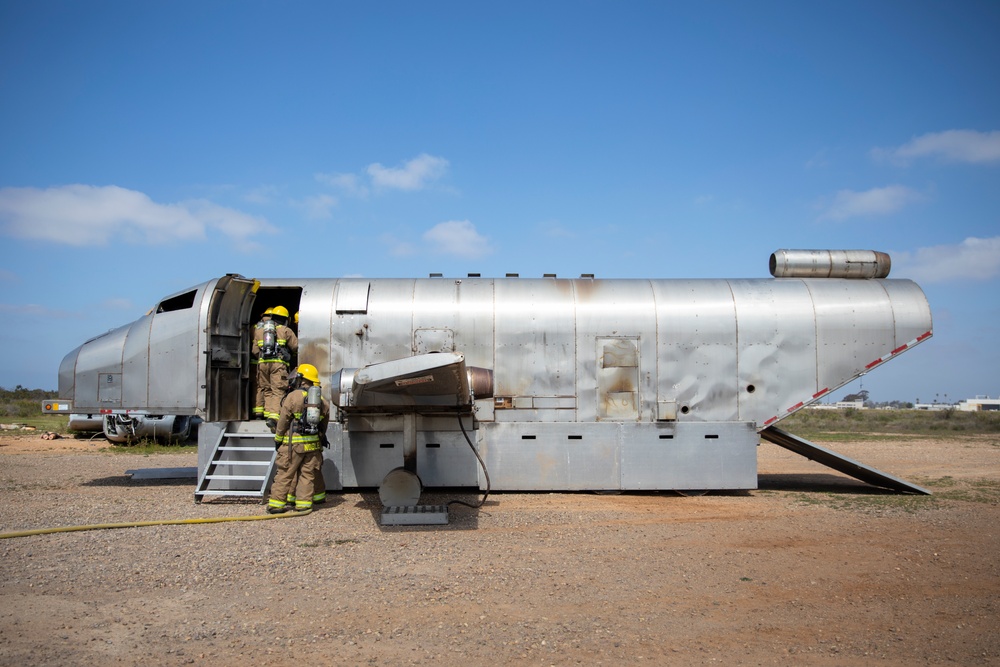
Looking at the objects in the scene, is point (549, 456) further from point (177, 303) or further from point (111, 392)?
point (111, 392)

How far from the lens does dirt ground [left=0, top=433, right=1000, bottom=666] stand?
18.4 ft

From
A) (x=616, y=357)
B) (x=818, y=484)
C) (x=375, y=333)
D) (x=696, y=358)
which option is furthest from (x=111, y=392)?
(x=818, y=484)

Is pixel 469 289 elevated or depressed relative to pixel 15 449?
elevated

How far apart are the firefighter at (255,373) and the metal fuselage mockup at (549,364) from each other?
37 centimetres

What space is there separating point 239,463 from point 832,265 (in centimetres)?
1218

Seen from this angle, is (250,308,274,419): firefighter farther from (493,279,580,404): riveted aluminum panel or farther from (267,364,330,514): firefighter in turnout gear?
(493,279,580,404): riveted aluminum panel

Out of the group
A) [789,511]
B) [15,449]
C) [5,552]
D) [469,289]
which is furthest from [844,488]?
[15,449]

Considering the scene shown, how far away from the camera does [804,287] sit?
13672 mm

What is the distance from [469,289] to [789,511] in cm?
692

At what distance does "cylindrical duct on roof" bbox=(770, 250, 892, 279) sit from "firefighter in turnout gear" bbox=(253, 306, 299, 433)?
1005cm

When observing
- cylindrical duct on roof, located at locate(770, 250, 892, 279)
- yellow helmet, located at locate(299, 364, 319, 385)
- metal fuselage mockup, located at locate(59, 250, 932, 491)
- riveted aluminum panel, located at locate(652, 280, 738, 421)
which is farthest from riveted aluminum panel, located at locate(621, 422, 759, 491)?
yellow helmet, located at locate(299, 364, 319, 385)

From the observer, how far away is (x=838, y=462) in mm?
13109

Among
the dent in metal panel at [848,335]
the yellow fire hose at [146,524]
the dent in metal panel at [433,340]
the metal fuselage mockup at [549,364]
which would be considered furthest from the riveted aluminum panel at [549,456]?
the dent in metal panel at [848,335]

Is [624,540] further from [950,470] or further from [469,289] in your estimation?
[950,470]
